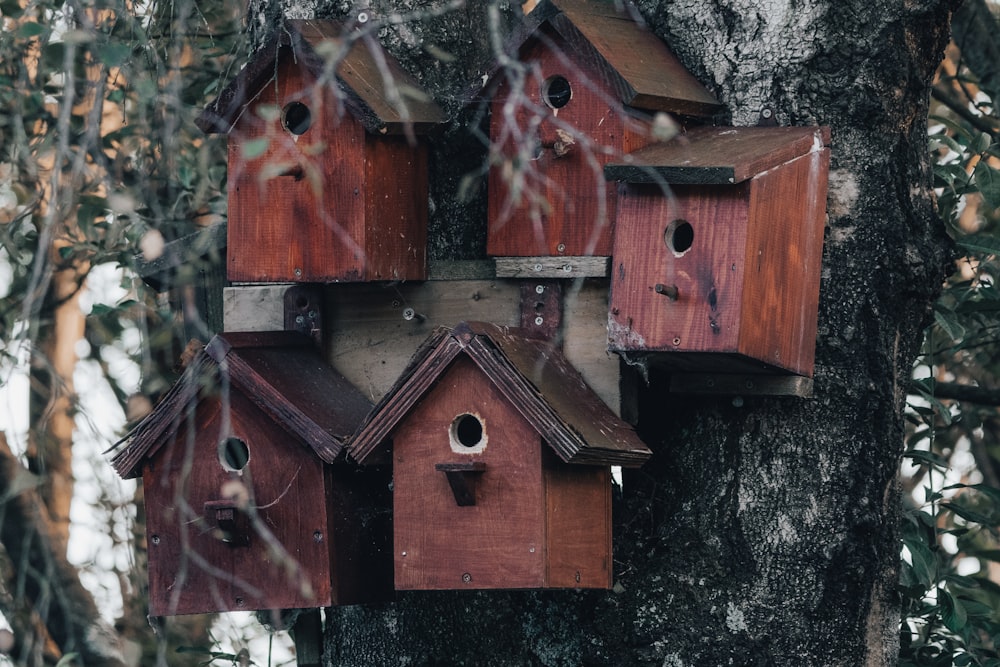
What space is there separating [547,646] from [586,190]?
1016mm

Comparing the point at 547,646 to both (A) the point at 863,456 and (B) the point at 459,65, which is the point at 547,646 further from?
(B) the point at 459,65

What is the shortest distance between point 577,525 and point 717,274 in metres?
0.58

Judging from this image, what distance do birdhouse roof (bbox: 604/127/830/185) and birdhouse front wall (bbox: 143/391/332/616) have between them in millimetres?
920

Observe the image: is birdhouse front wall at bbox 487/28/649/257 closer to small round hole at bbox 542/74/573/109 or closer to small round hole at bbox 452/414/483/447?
small round hole at bbox 542/74/573/109

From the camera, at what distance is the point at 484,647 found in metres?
3.40

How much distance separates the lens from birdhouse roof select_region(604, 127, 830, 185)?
2902mm

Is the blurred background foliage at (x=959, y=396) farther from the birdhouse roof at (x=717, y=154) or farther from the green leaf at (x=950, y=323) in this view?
the birdhouse roof at (x=717, y=154)

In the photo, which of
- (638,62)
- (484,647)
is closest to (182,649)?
(484,647)

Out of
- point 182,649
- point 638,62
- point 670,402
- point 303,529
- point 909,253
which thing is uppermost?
point 638,62

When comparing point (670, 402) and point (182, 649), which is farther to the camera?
point (182, 649)

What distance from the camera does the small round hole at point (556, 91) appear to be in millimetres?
3230

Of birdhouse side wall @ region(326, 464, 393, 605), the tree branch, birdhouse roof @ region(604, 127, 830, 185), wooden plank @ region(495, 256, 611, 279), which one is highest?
birdhouse roof @ region(604, 127, 830, 185)

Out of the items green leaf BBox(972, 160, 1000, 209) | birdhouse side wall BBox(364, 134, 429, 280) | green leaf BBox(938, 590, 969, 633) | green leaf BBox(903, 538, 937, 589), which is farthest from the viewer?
green leaf BBox(972, 160, 1000, 209)

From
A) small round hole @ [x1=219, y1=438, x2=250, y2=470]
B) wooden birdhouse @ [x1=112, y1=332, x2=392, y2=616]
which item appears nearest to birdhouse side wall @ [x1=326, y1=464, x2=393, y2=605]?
wooden birdhouse @ [x1=112, y1=332, x2=392, y2=616]
